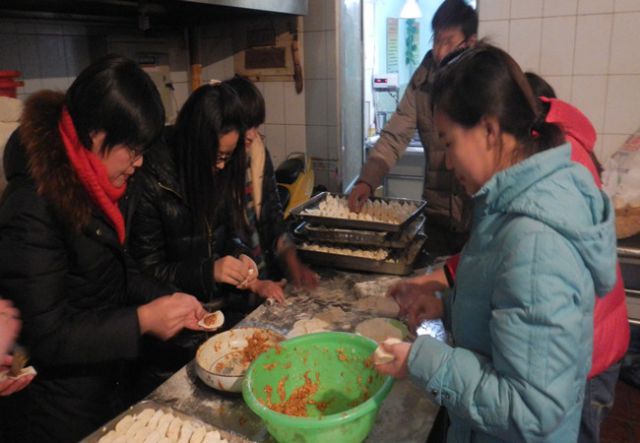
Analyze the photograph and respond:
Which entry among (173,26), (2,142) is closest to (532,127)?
(2,142)

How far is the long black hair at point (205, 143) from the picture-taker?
1.70 m

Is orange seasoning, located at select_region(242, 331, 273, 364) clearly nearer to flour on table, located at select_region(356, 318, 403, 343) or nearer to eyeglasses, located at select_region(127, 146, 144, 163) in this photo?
flour on table, located at select_region(356, 318, 403, 343)

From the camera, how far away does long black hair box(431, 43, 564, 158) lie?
919 millimetres

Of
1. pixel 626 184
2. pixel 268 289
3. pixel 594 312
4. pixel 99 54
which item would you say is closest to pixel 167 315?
pixel 268 289

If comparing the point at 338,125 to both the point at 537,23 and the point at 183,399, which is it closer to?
the point at 537,23

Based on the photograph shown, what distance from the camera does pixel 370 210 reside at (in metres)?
2.17

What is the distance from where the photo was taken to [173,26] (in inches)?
129

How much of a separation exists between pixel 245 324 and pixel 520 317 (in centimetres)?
97

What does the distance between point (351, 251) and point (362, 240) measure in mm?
63

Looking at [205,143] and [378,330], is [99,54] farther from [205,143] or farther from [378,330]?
[378,330]

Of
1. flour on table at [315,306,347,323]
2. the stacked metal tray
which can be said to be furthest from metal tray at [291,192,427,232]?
flour on table at [315,306,347,323]

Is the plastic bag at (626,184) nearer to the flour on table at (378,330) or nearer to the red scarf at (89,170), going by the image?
the flour on table at (378,330)

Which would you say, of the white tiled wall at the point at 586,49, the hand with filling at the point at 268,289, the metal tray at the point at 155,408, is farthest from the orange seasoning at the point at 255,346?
the white tiled wall at the point at 586,49

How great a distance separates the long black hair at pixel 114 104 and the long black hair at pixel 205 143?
46 cm
